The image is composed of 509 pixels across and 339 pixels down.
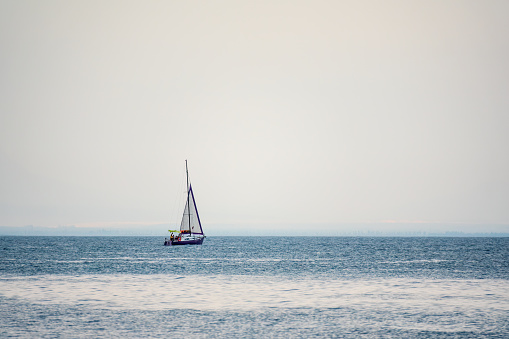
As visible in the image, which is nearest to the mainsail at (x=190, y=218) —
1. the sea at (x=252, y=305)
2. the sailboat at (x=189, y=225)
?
the sailboat at (x=189, y=225)

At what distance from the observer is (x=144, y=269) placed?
73.4 metres

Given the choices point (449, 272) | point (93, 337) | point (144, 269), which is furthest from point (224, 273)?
point (93, 337)

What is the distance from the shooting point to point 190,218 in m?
140

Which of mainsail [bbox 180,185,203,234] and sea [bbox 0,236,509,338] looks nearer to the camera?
sea [bbox 0,236,509,338]

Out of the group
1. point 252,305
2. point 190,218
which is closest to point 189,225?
point 190,218

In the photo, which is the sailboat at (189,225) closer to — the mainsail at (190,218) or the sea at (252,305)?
the mainsail at (190,218)

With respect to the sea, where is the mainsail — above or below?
above

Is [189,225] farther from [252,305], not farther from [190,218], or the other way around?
[252,305]

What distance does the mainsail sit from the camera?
452 feet

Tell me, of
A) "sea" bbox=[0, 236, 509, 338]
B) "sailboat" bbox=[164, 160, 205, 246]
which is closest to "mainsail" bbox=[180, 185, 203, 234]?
"sailboat" bbox=[164, 160, 205, 246]

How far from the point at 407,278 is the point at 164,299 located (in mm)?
33039

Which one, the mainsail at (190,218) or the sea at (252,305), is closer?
A: the sea at (252,305)

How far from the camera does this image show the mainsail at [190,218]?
13788cm

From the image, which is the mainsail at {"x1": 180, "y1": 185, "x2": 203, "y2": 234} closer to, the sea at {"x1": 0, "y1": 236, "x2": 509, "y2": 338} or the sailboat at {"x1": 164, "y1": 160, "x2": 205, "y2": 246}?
the sailboat at {"x1": 164, "y1": 160, "x2": 205, "y2": 246}
